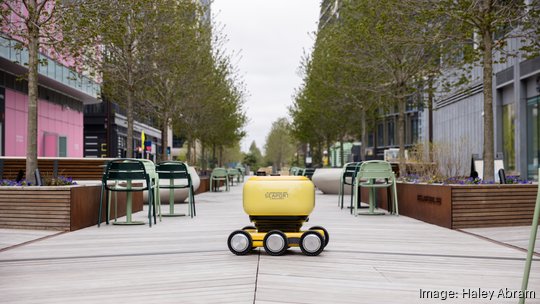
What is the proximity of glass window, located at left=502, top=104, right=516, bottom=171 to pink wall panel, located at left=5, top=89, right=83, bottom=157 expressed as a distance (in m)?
24.5

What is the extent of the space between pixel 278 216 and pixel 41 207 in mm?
4350

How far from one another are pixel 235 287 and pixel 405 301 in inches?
48.3

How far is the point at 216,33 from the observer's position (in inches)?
1171

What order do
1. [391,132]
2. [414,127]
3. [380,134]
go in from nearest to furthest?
[414,127] < [391,132] < [380,134]

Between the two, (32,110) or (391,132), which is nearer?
(32,110)

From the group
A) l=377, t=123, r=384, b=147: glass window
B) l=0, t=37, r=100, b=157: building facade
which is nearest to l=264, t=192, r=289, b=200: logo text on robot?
l=0, t=37, r=100, b=157: building facade

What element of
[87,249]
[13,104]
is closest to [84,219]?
[87,249]

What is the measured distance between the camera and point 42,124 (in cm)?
3750

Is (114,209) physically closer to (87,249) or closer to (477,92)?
(87,249)

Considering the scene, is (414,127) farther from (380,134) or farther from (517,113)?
(517,113)

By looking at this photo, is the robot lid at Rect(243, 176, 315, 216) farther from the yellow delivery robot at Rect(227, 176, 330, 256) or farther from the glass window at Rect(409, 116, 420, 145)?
the glass window at Rect(409, 116, 420, 145)
